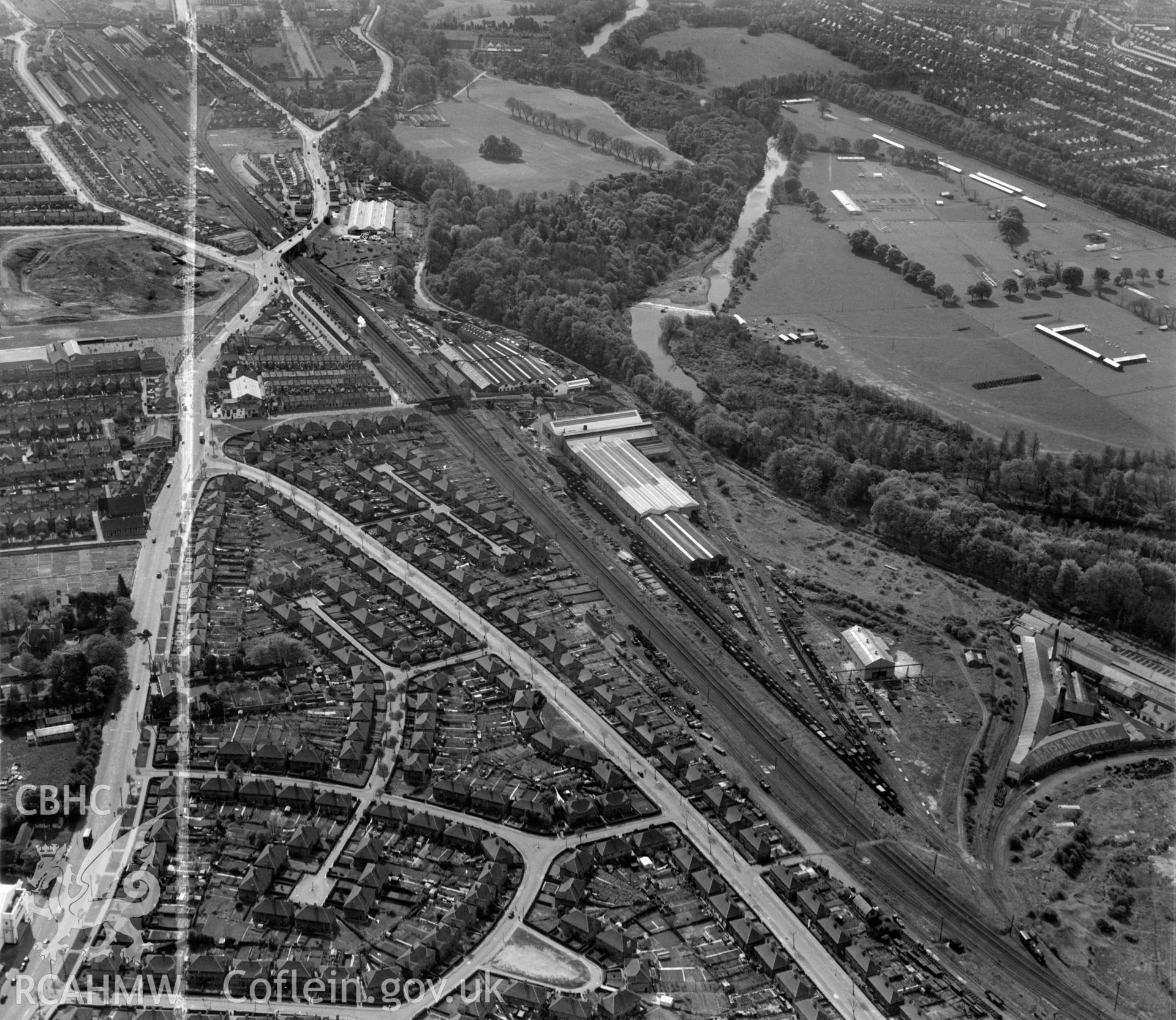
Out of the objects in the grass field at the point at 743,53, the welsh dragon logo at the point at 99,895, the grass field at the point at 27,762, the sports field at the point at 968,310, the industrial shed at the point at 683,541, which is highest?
the grass field at the point at 743,53

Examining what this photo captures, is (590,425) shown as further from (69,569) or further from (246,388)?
(69,569)

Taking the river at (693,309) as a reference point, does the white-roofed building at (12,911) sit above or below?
below

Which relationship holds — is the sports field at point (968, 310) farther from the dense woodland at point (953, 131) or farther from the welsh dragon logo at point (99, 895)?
the welsh dragon logo at point (99, 895)

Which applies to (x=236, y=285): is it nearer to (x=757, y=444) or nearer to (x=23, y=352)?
(x=23, y=352)

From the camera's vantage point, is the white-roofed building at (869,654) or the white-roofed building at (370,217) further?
the white-roofed building at (370,217)

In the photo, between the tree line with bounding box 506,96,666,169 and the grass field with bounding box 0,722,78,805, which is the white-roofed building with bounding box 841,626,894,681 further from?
the tree line with bounding box 506,96,666,169

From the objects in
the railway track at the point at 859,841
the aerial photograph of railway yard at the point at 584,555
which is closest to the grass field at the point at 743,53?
the aerial photograph of railway yard at the point at 584,555
